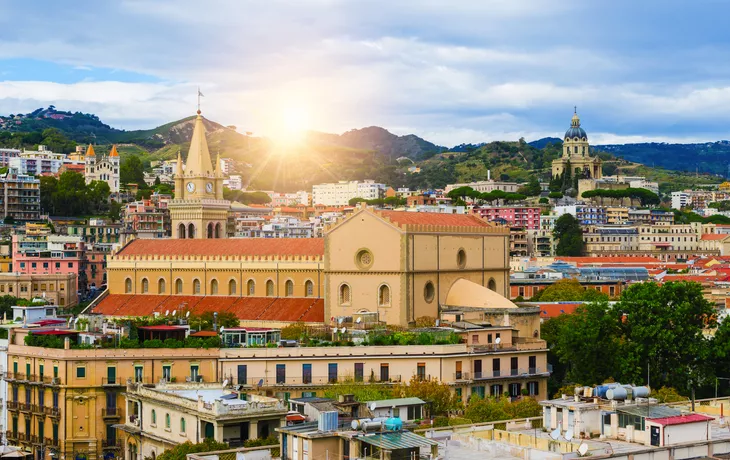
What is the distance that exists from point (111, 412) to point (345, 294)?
74.5ft

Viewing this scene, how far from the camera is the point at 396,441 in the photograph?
3155 cm

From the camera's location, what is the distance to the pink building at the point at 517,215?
635 ft

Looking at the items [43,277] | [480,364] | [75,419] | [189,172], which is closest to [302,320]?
[480,364]

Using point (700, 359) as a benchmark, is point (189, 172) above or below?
above

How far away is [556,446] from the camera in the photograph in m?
33.7

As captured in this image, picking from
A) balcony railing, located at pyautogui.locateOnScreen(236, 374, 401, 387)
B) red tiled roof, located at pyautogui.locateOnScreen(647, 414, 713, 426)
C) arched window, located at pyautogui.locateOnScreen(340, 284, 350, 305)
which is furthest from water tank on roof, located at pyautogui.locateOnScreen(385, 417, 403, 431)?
arched window, located at pyautogui.locateOnScreen(340, 284, 350, 305)

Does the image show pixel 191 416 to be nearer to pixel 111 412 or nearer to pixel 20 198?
pixel 111 412

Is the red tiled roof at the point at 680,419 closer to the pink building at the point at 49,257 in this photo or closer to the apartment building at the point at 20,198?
the pink building at the point at 49,257

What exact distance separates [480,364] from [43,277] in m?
66.7

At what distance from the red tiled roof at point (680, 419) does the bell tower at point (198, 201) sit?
6951 centimetres

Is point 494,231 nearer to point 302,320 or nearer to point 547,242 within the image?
point 302,320

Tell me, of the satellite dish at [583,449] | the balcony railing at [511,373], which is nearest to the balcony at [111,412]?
the balcony railing at [511,373]

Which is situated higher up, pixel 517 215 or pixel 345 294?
pixel 517 215

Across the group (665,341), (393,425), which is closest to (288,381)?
(665,341)
